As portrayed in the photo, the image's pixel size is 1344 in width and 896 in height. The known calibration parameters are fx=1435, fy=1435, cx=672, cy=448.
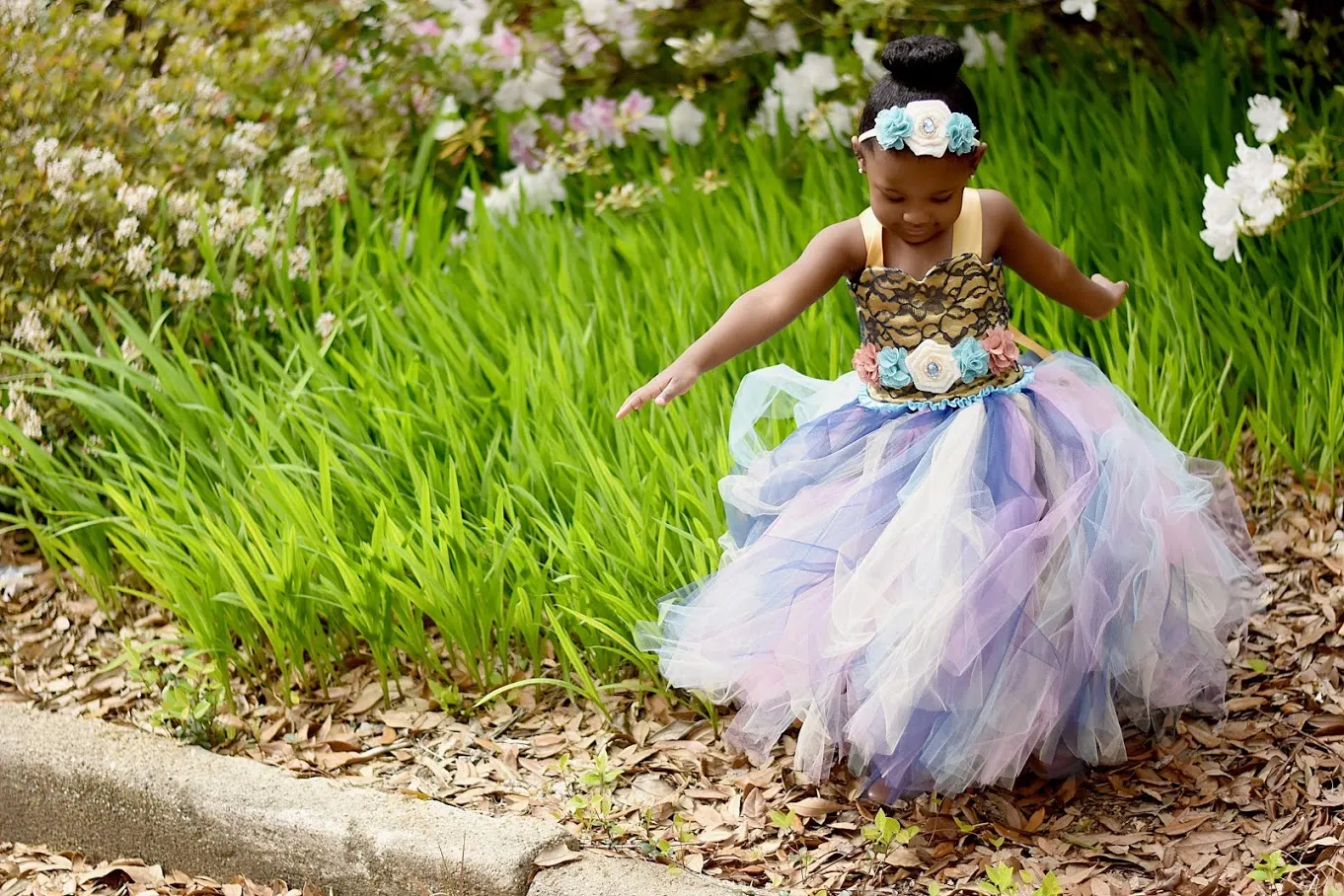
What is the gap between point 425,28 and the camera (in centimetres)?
438

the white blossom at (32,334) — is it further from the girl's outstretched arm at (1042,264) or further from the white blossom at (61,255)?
the girl's outstretched arm at (1042,264)

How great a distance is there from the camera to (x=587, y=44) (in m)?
4.32

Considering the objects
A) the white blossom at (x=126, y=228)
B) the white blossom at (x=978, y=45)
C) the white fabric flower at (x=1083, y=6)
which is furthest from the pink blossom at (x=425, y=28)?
the white fabric flower at (x=1083, y=6)

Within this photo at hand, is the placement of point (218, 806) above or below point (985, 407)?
below

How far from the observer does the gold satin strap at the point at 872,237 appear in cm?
213

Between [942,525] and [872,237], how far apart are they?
17.4 inches

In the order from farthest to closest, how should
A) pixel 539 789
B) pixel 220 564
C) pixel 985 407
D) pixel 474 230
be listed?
pixel 474 230, pixel 220 564, pixel 539 789, pixel 985 407

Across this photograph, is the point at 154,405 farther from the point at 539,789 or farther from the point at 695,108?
the point at 695,108

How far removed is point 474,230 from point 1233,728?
7.87 ft

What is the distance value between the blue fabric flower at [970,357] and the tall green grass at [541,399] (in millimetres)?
626

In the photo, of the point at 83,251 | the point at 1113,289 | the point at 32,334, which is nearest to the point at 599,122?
the point at 83,251

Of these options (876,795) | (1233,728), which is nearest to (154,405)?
(876,795)

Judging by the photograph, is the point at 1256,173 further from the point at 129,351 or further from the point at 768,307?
the point at 129,351

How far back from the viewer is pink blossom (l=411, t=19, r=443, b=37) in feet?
14.3
